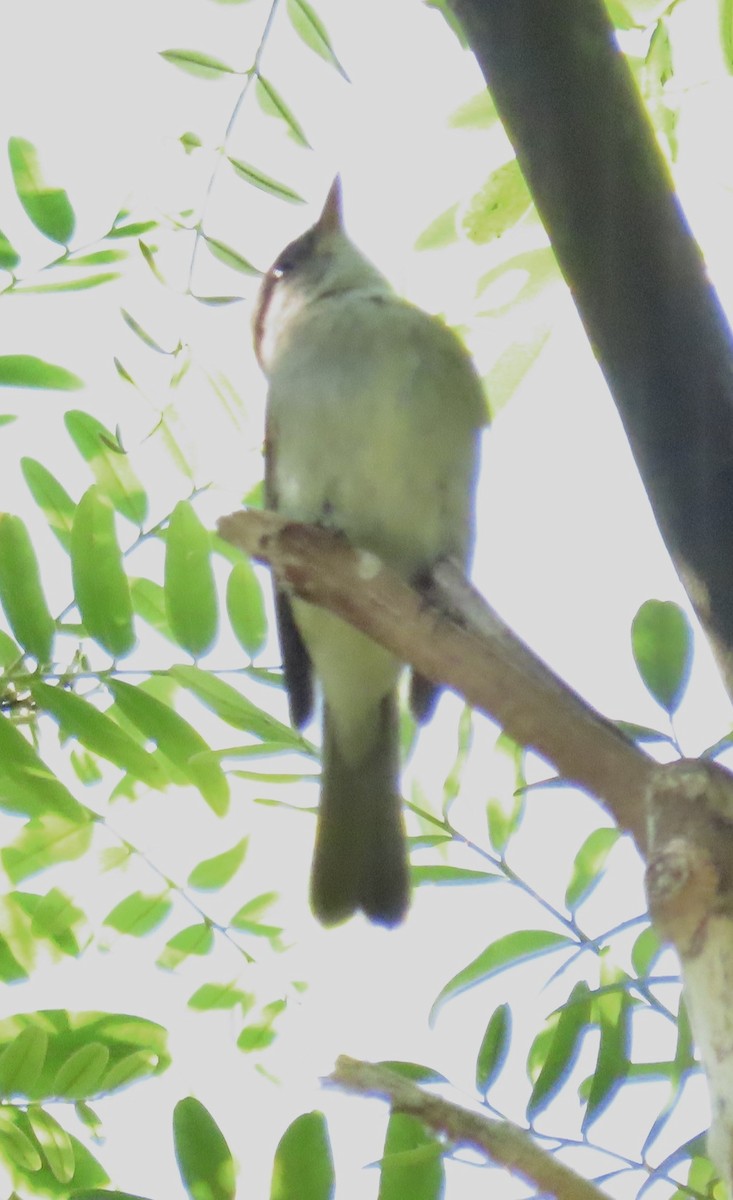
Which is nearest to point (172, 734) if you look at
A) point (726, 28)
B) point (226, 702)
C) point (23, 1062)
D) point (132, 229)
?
point (226, 702)

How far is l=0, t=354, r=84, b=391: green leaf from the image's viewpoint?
6.81 feet

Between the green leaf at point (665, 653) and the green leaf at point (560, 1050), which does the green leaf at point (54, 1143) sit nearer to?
the green leaf at point (560, 1050)

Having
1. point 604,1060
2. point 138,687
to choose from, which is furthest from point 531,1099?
point 138,687

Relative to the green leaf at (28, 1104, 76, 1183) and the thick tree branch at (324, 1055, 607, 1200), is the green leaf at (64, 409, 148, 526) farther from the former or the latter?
the thick tree branch at (324, 1055, 607, 1200)

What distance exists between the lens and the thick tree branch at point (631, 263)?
4.26 ft

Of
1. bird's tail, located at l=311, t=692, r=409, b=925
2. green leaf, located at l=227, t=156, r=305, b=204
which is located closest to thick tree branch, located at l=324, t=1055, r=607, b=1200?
bird's tail, located at l=311, t=692, r=409, b=925

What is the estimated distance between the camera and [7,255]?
6.73ft

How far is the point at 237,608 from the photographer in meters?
2.07

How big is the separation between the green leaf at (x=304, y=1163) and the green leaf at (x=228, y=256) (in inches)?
49.9

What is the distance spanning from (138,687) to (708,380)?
930 mm

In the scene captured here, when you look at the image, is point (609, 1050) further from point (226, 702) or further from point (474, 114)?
point (474, 114)

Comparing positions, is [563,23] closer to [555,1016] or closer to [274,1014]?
[555,1016]

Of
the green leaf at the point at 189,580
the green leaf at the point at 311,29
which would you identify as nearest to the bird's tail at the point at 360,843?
the green leaf at the point at 189,580

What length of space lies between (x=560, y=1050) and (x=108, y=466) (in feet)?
3.70
